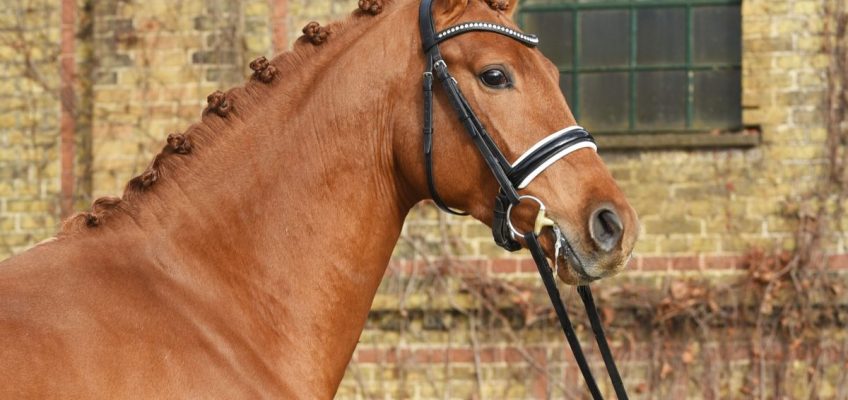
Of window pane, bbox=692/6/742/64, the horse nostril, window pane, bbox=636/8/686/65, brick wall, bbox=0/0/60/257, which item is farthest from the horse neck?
brick wall, bbox=0/0/60/257

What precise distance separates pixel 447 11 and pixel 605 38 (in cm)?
479

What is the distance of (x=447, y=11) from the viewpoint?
3.49m

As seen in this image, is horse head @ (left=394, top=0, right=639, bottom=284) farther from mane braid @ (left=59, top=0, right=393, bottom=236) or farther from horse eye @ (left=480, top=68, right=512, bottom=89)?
mane braid @ (left=59, top=0, right=393, bottom=236)

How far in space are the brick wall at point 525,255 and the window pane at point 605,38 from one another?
68cm

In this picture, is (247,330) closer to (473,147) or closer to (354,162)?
(354,162)

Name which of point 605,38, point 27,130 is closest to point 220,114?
point 605,38

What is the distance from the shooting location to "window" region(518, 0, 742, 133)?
26.3ft

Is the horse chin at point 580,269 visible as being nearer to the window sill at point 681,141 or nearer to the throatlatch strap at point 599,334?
the throatlatch strap at point 599,334

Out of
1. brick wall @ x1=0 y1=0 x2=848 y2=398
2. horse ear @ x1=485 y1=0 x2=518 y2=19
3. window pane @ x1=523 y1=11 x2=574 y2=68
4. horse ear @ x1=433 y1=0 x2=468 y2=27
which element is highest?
window pane @ x1=523 y1=11 x2=574 y2=68

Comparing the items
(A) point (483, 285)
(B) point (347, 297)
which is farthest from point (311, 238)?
(A) point (483, 285)

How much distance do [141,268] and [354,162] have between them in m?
0.68

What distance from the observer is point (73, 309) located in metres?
2.93

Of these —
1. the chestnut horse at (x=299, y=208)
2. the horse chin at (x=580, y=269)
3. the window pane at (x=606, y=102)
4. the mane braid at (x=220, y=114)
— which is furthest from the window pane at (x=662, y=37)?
the horse chin at (x=580, y=269)

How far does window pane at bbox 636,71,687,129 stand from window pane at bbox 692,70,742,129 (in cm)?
10
